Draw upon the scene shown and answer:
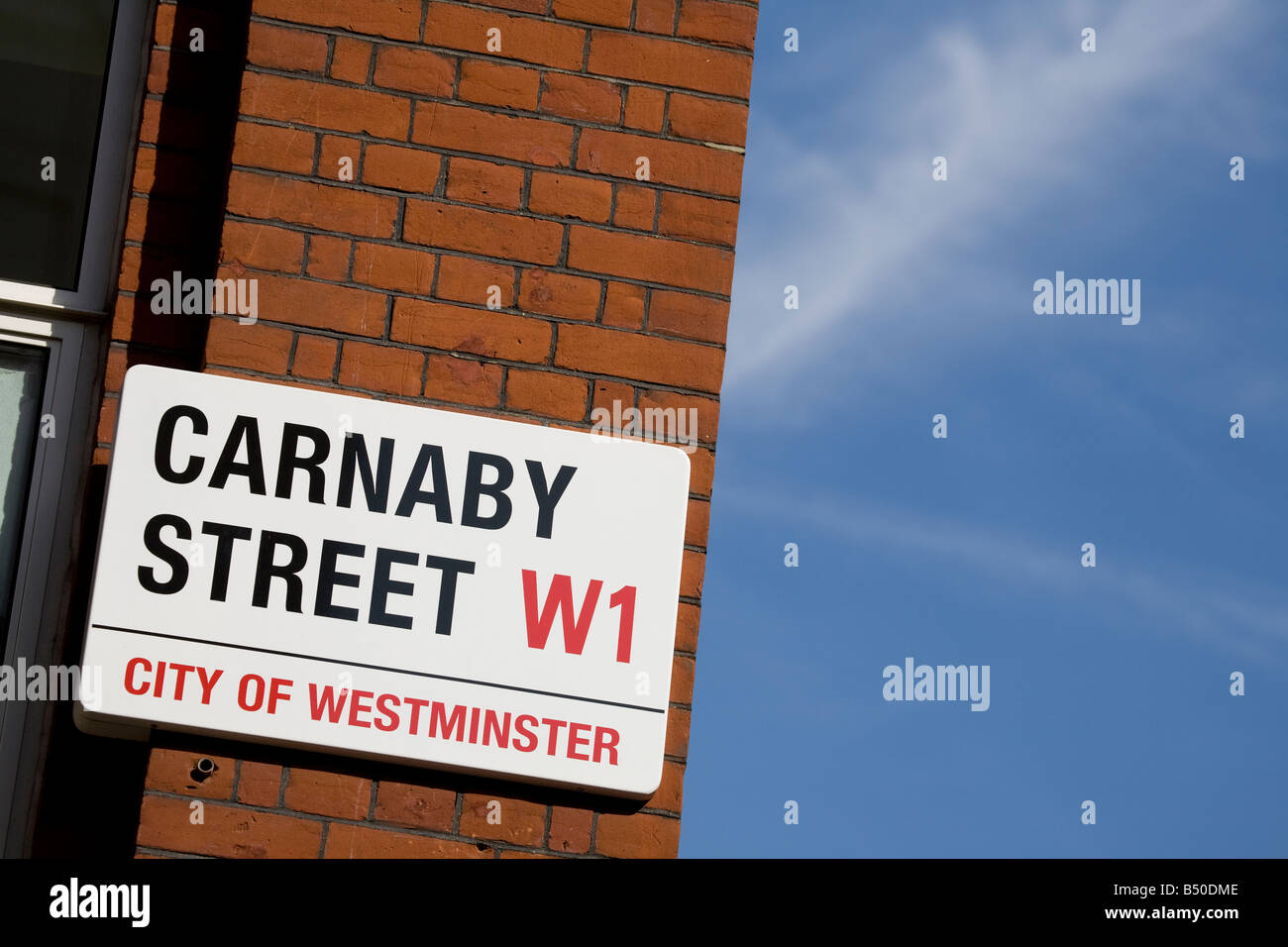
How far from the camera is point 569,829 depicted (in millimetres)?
2248

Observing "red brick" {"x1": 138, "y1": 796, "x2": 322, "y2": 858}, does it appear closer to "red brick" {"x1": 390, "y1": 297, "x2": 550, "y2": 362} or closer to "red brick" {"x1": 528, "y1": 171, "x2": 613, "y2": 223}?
"red brick" {"x1": 390, "y1": 297, "x2": 550, "y2": 362}

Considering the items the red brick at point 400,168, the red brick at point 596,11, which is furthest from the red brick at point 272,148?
the red brick at point 596,11

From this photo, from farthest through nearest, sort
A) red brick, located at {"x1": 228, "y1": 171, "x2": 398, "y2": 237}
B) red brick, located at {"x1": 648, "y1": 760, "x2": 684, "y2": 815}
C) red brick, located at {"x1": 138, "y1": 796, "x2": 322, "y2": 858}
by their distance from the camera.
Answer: red brick, located at {"x1": 228, "y1": 171, "x2": 398, "y2": 237}, red brick, located at {"x1": 648, "y1": 760, "x2": 684, "y2": 815}, red brick, located at {"x1": 138, "y1": 796, "x2": 322, "y2": 858}

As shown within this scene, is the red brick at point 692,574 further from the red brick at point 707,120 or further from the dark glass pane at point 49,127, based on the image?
the dark glass pane at point 49,127

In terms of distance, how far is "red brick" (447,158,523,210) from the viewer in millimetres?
2434

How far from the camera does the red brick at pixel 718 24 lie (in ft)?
8.27

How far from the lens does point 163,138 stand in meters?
2.69

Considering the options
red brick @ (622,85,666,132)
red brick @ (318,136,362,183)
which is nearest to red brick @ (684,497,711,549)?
red brick @ (622,85,666,132)

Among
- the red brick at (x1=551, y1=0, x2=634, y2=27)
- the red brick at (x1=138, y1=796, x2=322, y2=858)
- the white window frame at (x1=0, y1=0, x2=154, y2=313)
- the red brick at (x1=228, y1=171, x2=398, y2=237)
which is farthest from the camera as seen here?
the white window frame at (x1=0, y1=0, x2=154, y2=313)

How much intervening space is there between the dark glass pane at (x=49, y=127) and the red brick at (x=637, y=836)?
5.21ft

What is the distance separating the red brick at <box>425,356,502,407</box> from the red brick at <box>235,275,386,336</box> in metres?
0.13
